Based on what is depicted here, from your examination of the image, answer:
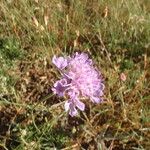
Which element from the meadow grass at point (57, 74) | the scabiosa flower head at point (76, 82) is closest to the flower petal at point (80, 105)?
the scabiosa flower head at point (76, 82)

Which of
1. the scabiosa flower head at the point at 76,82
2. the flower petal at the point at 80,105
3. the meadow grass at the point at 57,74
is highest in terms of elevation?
the scabiosa flower head at the point at 76,82

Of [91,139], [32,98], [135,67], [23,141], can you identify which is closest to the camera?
[23,141]

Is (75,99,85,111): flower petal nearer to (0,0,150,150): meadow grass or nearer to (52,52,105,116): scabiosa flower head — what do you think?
(52,52,105,116): scabiosa flower head

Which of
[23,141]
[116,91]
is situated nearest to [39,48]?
[116,91]

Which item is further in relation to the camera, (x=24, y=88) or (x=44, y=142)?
(x=24, y=88)

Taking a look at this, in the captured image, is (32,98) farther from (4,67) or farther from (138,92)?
(138,92)

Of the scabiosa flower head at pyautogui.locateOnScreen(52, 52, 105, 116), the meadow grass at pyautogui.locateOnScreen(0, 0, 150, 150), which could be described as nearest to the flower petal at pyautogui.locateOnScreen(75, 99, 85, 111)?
the scabiosa flower head at pyautogui.locateOnScreen(52, 52, 105, 116)

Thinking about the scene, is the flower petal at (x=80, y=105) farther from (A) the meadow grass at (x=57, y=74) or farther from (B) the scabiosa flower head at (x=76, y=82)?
(A) the meadow grass at (x=57, y=74)
